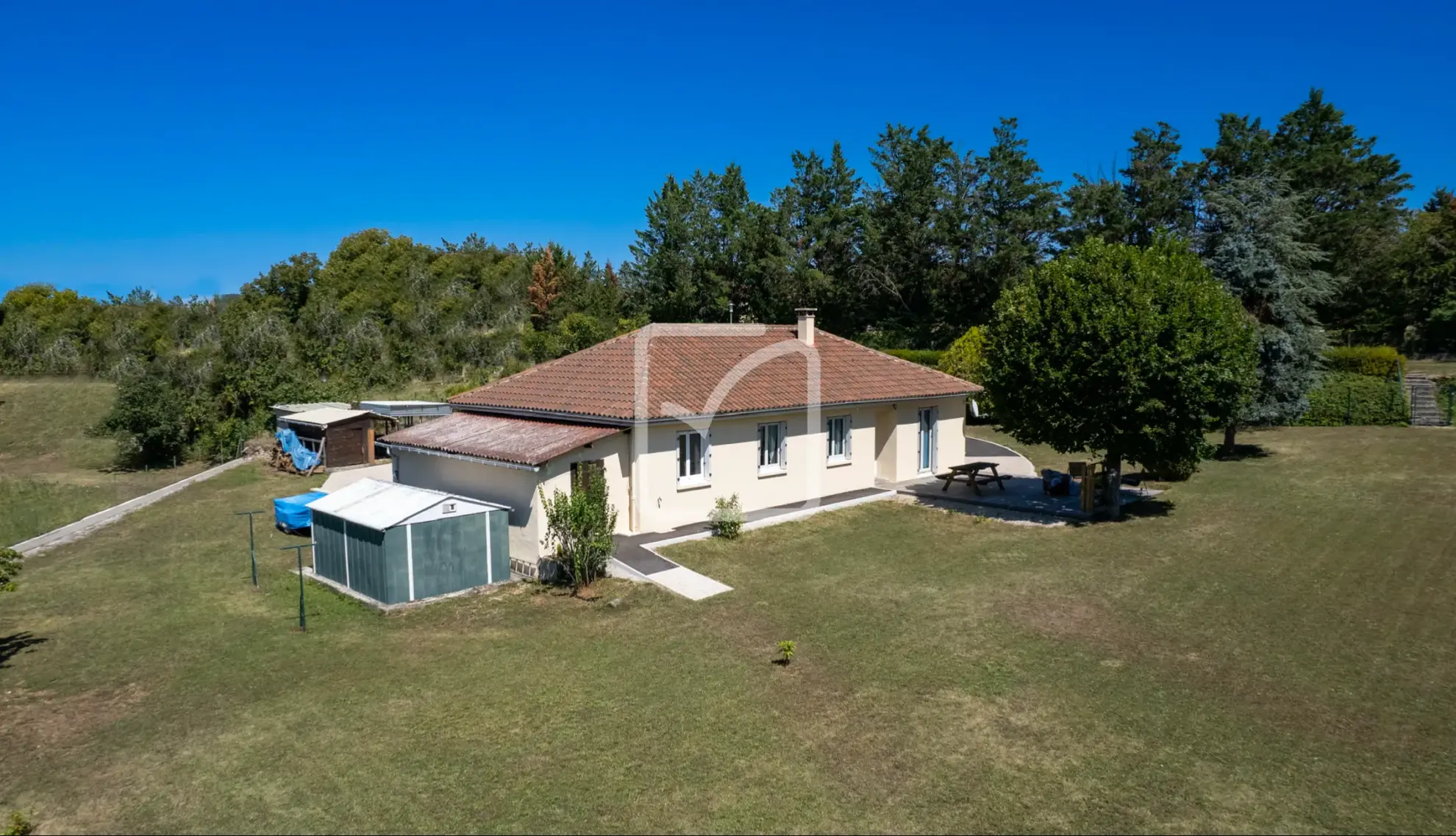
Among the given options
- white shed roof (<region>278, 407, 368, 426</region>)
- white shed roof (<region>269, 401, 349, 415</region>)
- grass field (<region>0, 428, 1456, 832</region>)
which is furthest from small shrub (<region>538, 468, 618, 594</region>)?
white shed roof (<region>269, 401, 349, 415</region>)

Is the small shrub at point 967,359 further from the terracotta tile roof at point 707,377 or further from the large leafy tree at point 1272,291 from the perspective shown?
the large leafy tree at point 1272,291

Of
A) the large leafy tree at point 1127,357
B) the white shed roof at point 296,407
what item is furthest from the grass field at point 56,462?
the large leafy tree at point 1127,357

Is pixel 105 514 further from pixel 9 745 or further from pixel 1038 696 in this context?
pixel 1038 696

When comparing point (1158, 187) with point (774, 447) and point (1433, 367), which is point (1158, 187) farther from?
point (774, 447)

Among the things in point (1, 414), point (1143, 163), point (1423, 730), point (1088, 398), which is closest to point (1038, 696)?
point (1423, 730)

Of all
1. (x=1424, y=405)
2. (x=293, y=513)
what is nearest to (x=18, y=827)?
(x=293, y=513)

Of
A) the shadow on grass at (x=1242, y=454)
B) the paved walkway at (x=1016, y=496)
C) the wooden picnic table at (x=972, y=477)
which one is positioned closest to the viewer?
the paved walkway at (x=1016, y=496)

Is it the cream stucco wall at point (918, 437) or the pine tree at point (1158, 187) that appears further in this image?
the pine tree at point (1158, 187)
